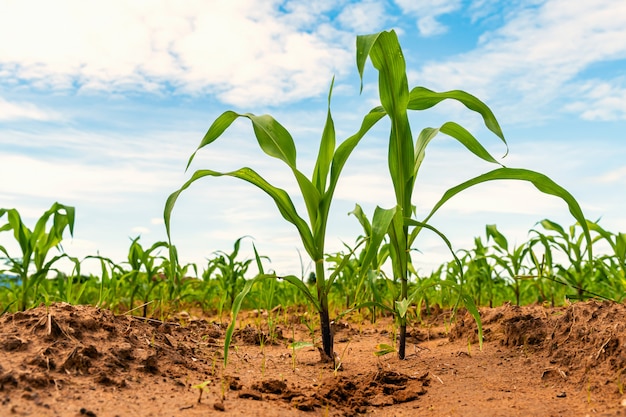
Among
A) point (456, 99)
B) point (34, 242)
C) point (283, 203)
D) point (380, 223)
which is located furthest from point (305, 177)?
point (34, 242)

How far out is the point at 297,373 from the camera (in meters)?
2.13

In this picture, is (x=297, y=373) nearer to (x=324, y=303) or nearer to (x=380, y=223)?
(x=324, y=303)

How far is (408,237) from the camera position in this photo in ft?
7.48

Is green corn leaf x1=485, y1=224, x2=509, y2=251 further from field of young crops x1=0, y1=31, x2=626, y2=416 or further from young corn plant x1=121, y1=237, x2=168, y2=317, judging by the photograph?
young corn plant x1=121, y1=237, x2=168, y2=317

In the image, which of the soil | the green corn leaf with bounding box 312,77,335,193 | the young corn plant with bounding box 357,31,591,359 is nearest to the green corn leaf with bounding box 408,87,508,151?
the young corn plant with bounding box 357,31,591,359

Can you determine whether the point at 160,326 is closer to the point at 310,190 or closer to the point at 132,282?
the point at 310,190

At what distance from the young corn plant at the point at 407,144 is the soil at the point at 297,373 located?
0.91ft

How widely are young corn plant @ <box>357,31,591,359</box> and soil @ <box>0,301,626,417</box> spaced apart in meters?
0.28

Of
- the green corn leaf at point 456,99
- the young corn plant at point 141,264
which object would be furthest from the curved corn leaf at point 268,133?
the young corn plant at point 141,264

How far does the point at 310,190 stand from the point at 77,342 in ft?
3.21

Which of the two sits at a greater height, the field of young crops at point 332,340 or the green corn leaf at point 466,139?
the green corn leaf at point 466,139

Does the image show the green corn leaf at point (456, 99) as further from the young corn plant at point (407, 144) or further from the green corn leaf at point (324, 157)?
the green corn leaf at point (324, 157)

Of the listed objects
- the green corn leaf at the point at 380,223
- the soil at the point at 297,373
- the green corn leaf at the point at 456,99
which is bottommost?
the soil at the point at 297,373

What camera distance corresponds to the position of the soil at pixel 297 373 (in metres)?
1.62
